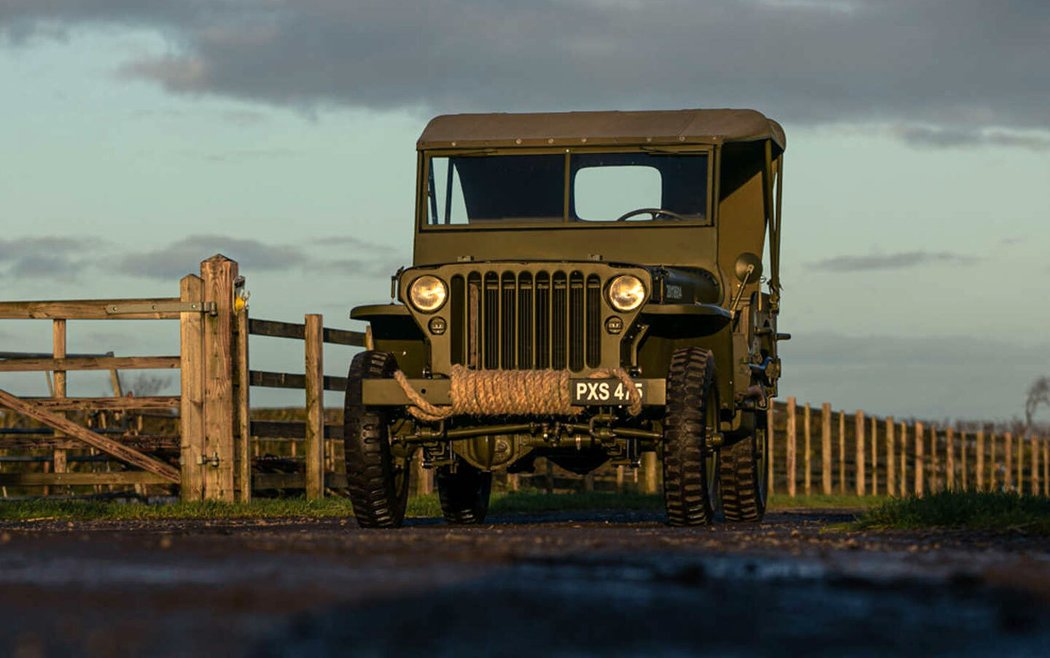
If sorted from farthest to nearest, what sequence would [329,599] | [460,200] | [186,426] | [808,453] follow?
[808,453]
[186,426]
[460,200]
[329,599]

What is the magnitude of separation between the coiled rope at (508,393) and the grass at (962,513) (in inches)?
71.2

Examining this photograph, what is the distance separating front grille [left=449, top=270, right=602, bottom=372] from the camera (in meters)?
11.7

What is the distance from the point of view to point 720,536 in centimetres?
924

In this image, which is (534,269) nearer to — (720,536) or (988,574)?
(720,536)

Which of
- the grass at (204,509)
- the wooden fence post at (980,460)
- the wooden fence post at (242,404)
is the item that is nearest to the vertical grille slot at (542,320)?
the grass at (204,509)

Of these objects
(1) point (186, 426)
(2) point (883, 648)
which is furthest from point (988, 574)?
(1) point (186, 426)

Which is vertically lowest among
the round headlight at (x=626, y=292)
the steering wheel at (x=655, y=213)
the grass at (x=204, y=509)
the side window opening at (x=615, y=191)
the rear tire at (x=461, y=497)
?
the grass at (x=204, y=509)

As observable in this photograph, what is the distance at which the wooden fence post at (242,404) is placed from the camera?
17516mm

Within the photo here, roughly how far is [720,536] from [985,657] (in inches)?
209

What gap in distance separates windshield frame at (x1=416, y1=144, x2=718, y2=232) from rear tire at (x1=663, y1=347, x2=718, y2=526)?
2526mm

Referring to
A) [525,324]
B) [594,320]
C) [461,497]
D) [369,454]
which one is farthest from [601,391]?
[461,497]

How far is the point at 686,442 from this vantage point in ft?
36.9

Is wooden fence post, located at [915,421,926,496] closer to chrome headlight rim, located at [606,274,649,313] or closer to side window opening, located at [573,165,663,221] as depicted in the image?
side window opening, located at [573,165,663,221]

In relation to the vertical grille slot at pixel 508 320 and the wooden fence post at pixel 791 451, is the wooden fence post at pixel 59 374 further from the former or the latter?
the wooden fence post at pixel 791 451
